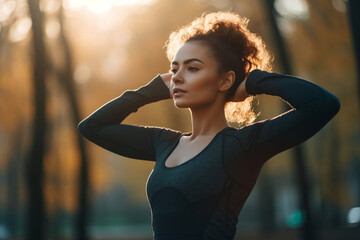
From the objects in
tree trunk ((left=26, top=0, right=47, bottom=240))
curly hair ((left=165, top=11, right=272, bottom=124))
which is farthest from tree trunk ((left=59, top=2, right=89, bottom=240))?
curly hair ((left=165, top=11, right=272, bottom=124))

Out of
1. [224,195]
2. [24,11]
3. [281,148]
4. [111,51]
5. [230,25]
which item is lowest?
[224,195]

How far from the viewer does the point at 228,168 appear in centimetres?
266

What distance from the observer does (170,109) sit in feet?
65.2

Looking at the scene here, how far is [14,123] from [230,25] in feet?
54.9

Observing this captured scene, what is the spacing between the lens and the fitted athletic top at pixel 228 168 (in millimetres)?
2602

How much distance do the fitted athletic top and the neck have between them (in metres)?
0.09

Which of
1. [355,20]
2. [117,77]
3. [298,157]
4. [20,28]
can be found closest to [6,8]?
[20,28]

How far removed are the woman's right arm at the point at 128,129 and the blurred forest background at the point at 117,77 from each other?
4567 mm

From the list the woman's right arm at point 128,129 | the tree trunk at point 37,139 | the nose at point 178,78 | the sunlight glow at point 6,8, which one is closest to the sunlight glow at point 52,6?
the sunlight glow at point 6,8

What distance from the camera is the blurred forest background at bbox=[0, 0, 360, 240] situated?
11.3 meters

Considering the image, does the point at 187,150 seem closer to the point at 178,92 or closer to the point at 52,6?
the point at 178,92

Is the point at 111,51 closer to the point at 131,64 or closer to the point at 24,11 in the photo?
the point at 131,64

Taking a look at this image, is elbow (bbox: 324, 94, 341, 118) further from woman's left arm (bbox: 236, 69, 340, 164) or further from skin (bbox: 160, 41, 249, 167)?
skin (bbox: 160, 41, 249, 167)

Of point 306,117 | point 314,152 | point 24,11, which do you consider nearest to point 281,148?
point 306,117
